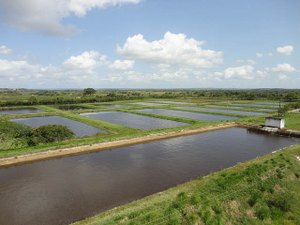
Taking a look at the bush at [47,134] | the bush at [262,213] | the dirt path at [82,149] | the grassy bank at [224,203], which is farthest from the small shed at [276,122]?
the bush at [47,134]

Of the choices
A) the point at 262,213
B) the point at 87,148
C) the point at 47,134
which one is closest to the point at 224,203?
the point at 262,213

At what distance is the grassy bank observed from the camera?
36.7 ft

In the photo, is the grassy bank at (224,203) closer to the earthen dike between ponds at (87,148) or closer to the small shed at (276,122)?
the earthen dike between ponds at (87,148)

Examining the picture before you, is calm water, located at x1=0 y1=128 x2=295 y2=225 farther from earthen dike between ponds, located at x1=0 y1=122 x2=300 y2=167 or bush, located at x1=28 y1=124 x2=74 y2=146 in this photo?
bush, located at x1=28 y1=124 x2=74 y2=146

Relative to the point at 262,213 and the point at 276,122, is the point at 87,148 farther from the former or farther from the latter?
the point at 276,122

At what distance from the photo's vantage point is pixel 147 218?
10.9 meters

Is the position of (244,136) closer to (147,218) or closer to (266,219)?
(266,219)

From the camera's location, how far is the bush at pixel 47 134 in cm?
2528

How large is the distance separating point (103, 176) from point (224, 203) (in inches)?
349

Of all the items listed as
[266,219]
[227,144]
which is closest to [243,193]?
[266,219]

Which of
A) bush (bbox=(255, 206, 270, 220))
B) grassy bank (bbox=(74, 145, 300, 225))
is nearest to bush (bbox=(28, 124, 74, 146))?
grassy bank (bbox=(74, 145, 300, 225))

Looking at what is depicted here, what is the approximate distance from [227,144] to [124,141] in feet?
36.4

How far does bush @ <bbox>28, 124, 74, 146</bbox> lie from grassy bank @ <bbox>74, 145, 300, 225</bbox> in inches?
623

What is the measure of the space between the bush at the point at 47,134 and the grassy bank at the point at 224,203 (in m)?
15.8
